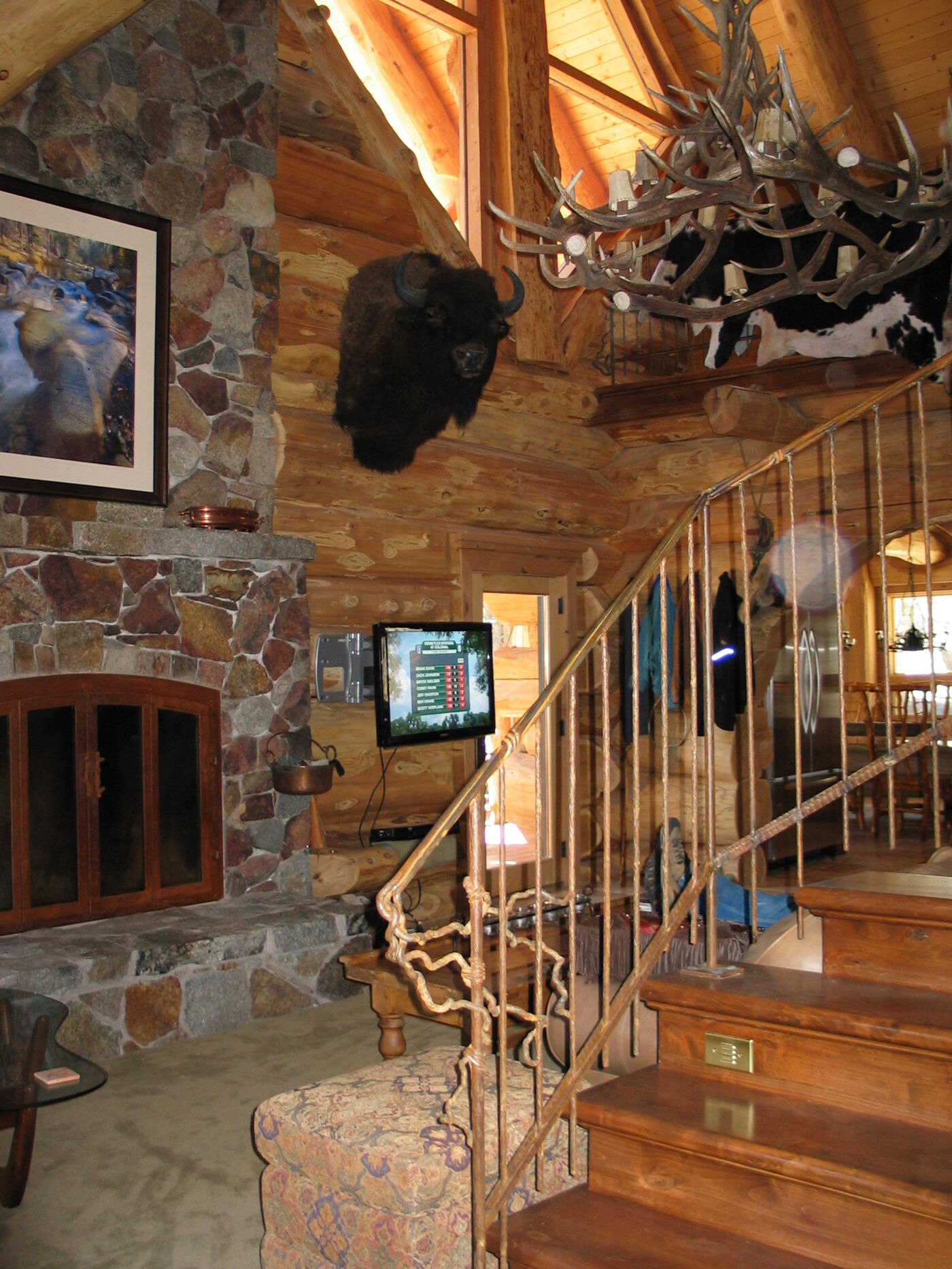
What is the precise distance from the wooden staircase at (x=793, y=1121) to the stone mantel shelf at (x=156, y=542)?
124 inches

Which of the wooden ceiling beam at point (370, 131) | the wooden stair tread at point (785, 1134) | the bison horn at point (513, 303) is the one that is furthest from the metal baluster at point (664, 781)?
the wooden ceiling beam at point (370, 131)

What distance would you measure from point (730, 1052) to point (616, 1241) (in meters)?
0.49

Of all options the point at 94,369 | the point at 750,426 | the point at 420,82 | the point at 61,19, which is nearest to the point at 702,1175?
the point at 61,19

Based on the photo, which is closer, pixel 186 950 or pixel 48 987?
pixel 48 987

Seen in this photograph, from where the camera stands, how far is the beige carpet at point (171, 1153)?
300 cm

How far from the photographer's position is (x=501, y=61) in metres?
6.64

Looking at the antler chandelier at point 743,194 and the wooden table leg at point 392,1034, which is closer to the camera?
the antler chandelier at point 743,194

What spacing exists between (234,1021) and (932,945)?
317 cm

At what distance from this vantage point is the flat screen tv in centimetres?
583

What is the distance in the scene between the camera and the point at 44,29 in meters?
3.49

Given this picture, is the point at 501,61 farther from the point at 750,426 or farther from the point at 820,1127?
the point at 820,1127

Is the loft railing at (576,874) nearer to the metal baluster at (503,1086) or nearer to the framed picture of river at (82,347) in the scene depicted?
the metal baluster at (503,1086)

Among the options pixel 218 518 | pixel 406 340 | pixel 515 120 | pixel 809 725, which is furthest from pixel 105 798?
pixel 515 120

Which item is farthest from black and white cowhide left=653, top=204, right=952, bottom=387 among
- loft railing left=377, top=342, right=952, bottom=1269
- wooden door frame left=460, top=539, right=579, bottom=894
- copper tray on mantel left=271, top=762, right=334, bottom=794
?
copper tray on mantel left=271, top=762, right=334, bottom=794
